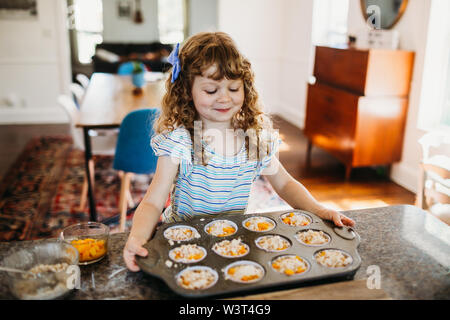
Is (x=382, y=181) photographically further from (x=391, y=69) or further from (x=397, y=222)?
(x=397, y=222)

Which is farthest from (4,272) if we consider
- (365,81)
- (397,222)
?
(365,81)

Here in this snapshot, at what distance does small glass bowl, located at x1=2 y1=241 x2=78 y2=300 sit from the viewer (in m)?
0.76

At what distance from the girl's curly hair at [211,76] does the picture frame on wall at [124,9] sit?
8.45 m

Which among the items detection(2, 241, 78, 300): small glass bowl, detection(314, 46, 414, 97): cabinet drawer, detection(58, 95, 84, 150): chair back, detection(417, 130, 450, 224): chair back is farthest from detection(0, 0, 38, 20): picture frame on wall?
detection(2, 241, 78, 300): small glass bowl

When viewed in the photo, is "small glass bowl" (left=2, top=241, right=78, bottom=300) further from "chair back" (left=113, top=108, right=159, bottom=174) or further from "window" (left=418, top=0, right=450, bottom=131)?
"window" (left=418, top=0, right=450, bottom=131)

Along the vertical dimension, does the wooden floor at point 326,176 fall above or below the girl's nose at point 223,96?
below

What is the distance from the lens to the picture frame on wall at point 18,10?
533 cm

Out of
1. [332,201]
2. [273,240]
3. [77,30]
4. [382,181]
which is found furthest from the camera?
[77,30]

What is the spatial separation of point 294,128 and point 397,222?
444cm

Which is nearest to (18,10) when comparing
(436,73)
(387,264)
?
(436,73)

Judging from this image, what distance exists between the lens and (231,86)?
3.76ft

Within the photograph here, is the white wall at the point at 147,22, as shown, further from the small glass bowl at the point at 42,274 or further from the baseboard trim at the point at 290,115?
the small glass bowl at the point at 42,274

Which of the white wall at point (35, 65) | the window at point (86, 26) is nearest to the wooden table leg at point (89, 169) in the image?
the white wall at point (35, 65)

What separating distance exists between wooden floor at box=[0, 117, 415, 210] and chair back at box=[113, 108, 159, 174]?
4.82ft
